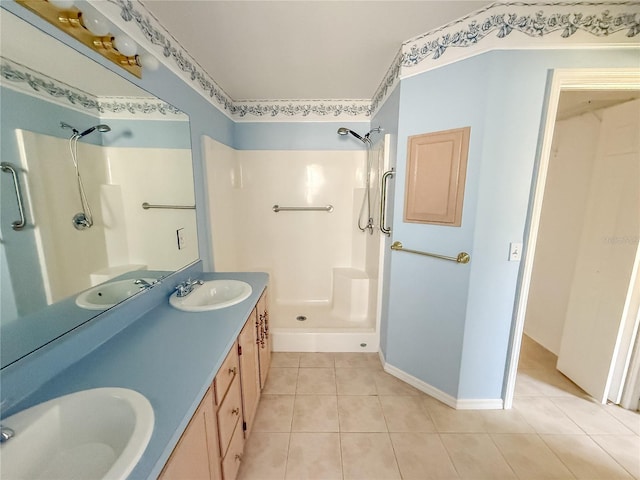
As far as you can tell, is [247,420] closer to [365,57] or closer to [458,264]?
[458,264]

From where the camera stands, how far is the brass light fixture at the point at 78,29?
0.79m

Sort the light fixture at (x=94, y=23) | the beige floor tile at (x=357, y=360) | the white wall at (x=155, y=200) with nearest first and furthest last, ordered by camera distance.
A: the light fixture at (x=94, y=23) < the white wall at (x=155, y=200) < the beige floor tile at (x=357, y=360)

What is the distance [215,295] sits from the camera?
1.62 meters

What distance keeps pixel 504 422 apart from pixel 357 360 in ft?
3.47

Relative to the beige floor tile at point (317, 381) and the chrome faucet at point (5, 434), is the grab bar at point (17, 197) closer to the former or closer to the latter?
the chrome faucet at point (5, 434)

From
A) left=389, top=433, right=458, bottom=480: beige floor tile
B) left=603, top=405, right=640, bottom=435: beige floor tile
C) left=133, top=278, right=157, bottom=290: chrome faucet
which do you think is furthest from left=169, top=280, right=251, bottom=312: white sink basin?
left=603, top=405, right=640, bottom=435: beige floor tile

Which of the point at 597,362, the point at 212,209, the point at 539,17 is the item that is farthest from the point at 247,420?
the point at 539,17

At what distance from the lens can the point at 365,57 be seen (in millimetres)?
1693

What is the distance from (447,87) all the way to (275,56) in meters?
1.15

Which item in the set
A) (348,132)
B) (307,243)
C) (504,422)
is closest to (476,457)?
(504,422)

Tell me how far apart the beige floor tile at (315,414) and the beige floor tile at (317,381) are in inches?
2.0

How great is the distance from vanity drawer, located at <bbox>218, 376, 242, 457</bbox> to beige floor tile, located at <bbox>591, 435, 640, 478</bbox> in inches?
82.0

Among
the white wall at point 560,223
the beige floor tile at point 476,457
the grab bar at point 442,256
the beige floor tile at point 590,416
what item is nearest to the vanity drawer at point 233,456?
the beige floor tile at point 476,457

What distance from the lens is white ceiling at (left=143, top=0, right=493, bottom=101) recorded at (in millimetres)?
1229
